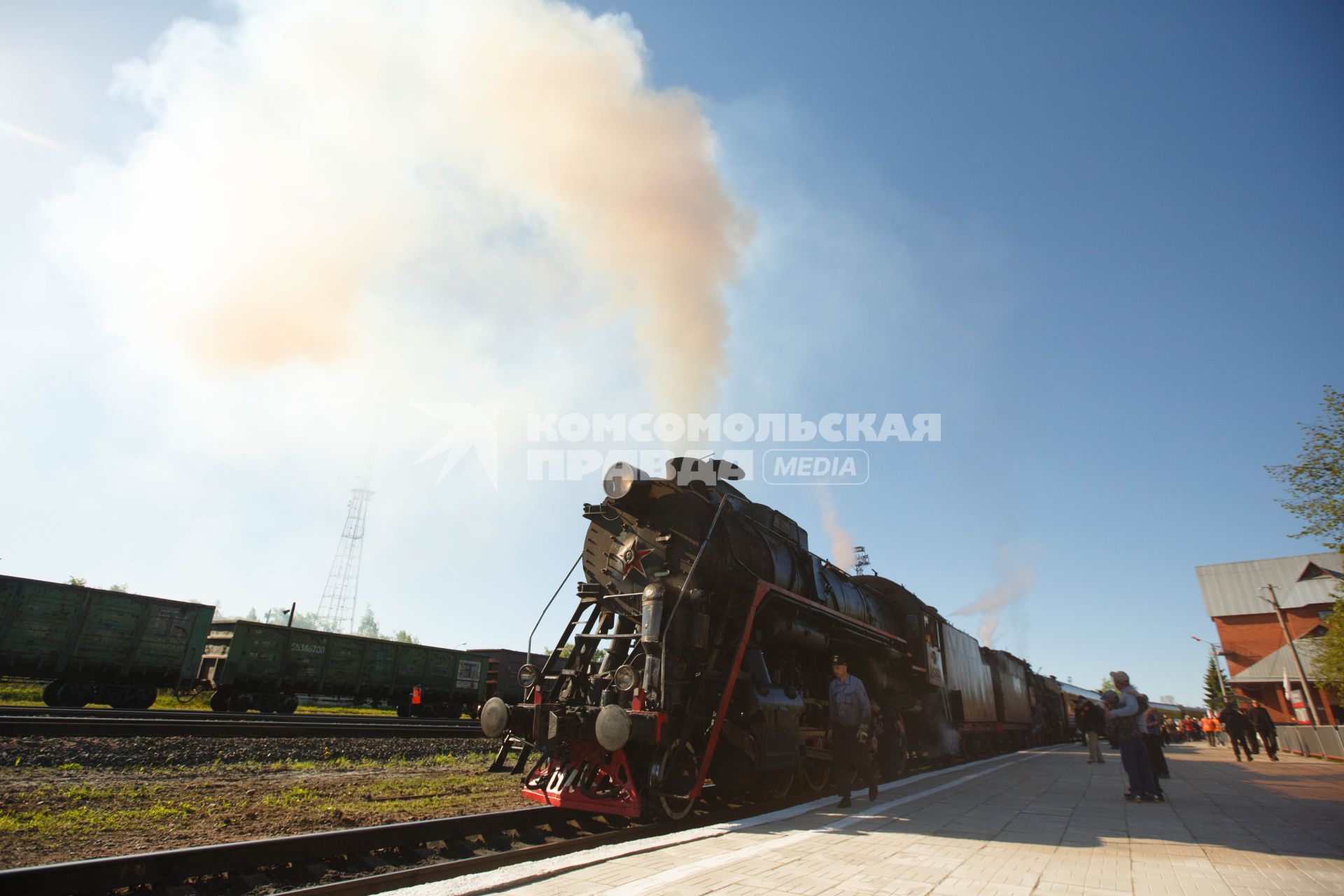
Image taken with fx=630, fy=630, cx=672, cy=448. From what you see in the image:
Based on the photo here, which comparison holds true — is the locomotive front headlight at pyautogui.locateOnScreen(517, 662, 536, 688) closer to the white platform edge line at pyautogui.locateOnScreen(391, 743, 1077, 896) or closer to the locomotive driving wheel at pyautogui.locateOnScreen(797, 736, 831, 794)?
the white platform edge line at pyautogui.locateOnScreen(391, 743, 1077, 896)

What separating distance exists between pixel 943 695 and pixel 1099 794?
5538 millimetres

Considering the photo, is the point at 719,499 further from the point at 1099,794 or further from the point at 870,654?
the point at 1099,794

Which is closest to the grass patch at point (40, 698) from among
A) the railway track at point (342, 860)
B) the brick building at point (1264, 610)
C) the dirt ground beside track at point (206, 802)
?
the dirt ground beside track at point (206, 802)

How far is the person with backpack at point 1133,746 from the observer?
7258 millimetres

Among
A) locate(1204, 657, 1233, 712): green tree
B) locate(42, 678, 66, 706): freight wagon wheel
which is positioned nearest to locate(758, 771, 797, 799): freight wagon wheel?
locate(42, 678, 66, 706): freight wagon wheel

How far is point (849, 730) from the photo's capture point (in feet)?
23.0

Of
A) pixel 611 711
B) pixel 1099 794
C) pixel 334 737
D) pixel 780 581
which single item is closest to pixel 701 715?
pixel 611 711

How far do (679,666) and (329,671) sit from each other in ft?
55.7

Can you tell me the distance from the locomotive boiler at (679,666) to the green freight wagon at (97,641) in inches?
535

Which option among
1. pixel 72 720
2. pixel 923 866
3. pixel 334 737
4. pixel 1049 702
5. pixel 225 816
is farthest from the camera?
pixel 1049 702

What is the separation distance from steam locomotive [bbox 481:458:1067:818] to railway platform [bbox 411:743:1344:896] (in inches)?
36.5

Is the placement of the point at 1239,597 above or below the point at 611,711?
above

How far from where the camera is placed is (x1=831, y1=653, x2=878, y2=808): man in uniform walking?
6.90 m

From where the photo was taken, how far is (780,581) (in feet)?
27.0
